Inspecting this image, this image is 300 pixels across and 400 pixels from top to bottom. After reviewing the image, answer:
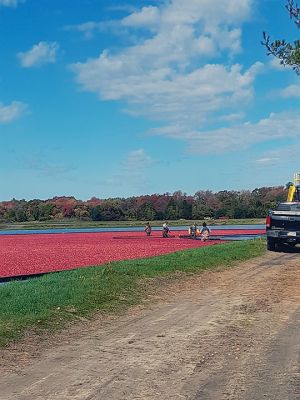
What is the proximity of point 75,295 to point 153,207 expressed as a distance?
344ft

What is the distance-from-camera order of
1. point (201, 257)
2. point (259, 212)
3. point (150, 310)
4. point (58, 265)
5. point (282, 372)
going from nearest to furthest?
point (282, 372) < point (150, 310) < point (201, 257) < point (58, 265) < point (259, 212)

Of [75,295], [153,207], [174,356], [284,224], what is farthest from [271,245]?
[153,207]

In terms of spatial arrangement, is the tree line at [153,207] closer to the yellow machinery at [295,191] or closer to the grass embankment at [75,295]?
the yellow machinery at [295,191]

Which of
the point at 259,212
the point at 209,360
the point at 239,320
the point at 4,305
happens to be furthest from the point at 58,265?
the point at 259,212

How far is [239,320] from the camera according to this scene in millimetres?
9281

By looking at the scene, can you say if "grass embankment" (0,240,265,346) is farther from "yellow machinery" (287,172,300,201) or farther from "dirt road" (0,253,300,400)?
"yellow machinery" (287,172,300,201)

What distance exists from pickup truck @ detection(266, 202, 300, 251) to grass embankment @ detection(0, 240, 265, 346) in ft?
18.8

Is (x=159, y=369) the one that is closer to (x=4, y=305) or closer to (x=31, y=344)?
(x=31, y=344)

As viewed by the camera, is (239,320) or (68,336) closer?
(68,336)

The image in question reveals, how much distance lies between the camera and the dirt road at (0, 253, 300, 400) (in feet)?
18.8

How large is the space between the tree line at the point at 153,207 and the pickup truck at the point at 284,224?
232 feet

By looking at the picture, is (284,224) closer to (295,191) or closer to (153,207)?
(295,191)

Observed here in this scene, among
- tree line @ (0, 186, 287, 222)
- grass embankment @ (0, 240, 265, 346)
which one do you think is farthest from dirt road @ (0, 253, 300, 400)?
tree line @ (0, 186, 287, 222)

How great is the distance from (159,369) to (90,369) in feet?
2.55
